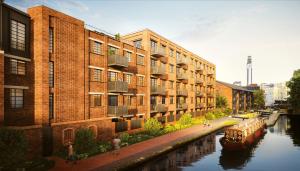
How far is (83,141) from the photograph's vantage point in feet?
61.6

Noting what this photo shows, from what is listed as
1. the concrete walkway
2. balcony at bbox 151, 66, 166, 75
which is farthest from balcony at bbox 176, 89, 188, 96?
the concrete walkway

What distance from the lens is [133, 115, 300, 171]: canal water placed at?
19.3 meters

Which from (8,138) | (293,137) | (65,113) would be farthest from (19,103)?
(293,137)

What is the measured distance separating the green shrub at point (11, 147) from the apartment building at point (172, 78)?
2079cm

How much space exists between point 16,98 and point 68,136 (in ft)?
18.6

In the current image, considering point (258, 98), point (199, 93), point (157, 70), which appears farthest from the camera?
point (258, 98)

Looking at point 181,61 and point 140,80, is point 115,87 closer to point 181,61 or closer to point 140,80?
point 140,80

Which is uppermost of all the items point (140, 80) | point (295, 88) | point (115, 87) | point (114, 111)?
point (140, 80)

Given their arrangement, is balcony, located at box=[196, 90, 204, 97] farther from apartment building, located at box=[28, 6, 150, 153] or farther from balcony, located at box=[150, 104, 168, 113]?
apartment building, located at box=[28, 6, 150, 153]

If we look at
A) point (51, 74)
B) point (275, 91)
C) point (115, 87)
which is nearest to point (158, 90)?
point (115, 87)

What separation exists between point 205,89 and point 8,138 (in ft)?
166

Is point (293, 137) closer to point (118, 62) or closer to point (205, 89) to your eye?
point (205, 89)

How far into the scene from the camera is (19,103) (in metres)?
17.3

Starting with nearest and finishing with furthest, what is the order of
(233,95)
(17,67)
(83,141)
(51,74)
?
(17,67) < (83,141) < (51,74) < (233,95)
